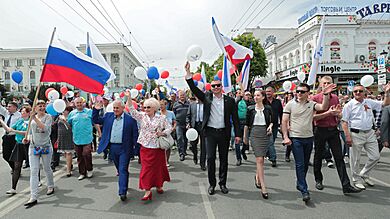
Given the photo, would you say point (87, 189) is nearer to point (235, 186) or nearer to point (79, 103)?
point (79, 103)

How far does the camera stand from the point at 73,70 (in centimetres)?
523

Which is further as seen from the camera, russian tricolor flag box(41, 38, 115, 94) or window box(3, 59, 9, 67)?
window box(3, 59, 9, 67)

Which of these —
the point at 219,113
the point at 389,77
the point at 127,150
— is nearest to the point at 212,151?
the point at 219,113

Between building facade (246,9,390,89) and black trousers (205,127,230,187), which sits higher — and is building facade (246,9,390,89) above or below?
above

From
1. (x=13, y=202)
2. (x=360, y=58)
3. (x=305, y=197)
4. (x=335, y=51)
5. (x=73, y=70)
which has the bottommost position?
(x=13, y=202)

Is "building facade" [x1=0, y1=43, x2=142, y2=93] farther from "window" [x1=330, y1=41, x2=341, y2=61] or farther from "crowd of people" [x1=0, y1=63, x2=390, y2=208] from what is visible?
"crowd of people" [x1=0, y1=63, x2=390, y2=208]

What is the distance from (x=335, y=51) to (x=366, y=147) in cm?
2754

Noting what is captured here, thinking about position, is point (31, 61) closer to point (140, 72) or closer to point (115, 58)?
point (115, 58)

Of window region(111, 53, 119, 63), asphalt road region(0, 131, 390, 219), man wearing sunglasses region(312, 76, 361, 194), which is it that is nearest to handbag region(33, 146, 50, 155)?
asphalt road region(0, 131, 390, 219)

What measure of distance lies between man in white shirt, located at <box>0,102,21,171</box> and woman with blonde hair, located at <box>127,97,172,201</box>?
10.3 feet

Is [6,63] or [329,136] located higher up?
[6,63]

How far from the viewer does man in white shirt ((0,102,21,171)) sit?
21.0 feet

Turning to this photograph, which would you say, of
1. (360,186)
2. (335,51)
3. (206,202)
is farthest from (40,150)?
(335,51)

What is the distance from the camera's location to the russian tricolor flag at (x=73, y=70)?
4863mm
